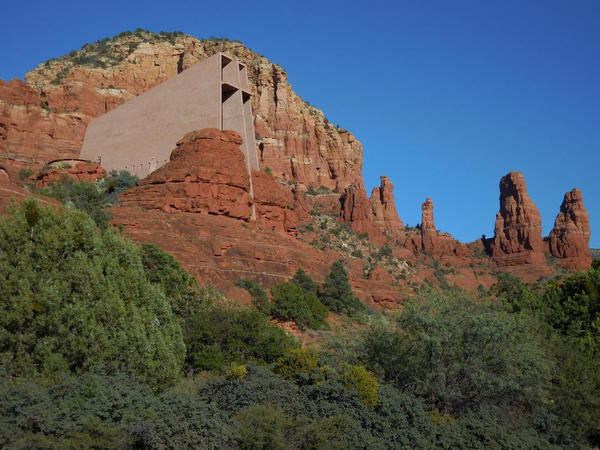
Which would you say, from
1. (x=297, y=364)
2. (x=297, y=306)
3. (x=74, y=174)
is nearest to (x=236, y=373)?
(x=297, y=364)

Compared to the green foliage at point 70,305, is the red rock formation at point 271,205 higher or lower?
higher

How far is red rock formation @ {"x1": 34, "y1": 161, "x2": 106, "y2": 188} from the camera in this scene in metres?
54.7

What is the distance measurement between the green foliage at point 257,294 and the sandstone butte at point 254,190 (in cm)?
67

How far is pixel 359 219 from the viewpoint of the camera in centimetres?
9131

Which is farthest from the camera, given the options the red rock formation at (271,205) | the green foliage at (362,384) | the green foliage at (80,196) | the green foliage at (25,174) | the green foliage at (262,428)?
the green foliage at (25,174)

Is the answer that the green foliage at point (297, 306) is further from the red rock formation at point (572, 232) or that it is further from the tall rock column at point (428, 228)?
the red rock formation at point (572, 232)

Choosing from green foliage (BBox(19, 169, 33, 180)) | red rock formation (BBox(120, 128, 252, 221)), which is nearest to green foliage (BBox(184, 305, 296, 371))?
red rock formation (BBox(120, 128, 252, 221))

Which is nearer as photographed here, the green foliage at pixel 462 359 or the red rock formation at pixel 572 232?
the green foliage at pixel 462 359

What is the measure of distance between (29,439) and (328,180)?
9220 cm

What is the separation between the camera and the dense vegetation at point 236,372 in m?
16.3

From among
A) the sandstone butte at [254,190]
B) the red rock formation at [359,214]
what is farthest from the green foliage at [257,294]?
the red rock formation at [359,214]

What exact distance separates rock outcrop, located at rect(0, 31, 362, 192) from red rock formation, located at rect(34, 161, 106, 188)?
9.84 metres

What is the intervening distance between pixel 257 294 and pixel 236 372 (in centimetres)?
1987

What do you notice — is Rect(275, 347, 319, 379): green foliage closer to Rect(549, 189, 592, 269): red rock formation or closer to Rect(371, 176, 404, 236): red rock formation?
Rect(371, 176, 404, 236): red rock formation
